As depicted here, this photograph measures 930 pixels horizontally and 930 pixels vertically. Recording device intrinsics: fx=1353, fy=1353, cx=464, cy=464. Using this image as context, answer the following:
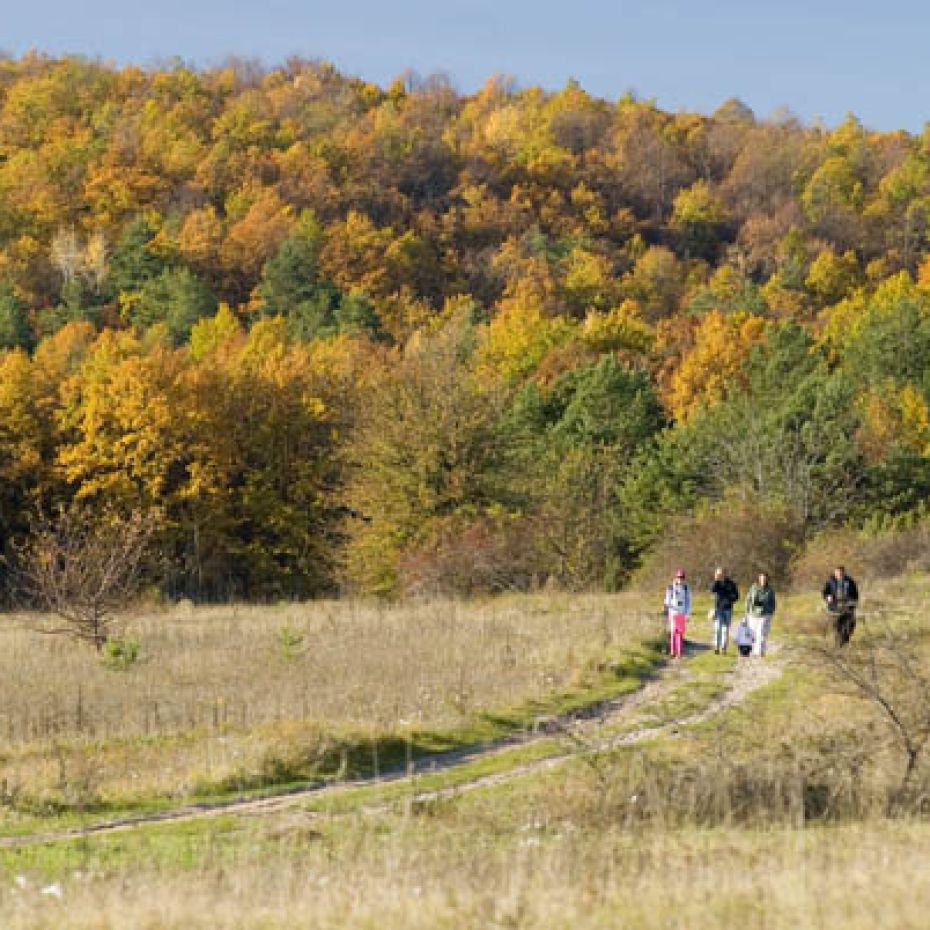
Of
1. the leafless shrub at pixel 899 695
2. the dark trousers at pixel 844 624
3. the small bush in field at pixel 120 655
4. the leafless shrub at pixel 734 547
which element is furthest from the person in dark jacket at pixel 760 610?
the leafless shrub at pixel 734 547

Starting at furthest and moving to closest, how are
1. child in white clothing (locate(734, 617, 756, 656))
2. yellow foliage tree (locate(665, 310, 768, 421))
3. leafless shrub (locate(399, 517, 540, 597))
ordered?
yellow foliage tree (locate(665, 310, 768, 421))
leafless shrub (locate(399, 517, 540, 597))
child in white clothing (locate(734, 617, 756, 656))

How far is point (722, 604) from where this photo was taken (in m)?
23.5

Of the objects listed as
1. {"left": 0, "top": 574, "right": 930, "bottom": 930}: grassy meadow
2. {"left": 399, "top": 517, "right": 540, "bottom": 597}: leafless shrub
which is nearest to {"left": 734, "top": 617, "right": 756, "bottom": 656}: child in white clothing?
{"left": 0, "top": 574, "right": 930, "bottom": 930}: grassy meadow

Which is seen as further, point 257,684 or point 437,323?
point 437,323

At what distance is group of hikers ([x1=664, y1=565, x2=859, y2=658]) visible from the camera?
22250 mm

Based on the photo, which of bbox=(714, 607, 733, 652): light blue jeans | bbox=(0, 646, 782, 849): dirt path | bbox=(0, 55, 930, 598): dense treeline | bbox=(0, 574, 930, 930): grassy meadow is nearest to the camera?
bbox=(0, 574, 930, 930): grassy meadow

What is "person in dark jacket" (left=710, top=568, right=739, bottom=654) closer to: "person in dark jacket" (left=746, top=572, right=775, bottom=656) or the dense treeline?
"person in dark jacket" (left=746, top=572, right=775, bottom=656)

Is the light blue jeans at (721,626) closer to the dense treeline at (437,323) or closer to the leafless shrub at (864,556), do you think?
the leafless shrub at (864,556)

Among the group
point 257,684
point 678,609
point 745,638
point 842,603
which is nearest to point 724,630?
point 745,638

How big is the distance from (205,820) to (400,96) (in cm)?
15239

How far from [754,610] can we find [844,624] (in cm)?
147

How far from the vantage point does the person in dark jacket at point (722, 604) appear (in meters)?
23.4

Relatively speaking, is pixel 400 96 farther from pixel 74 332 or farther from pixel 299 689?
pixel 299 689

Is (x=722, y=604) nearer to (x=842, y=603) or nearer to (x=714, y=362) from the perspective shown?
(x=842, y=603)
